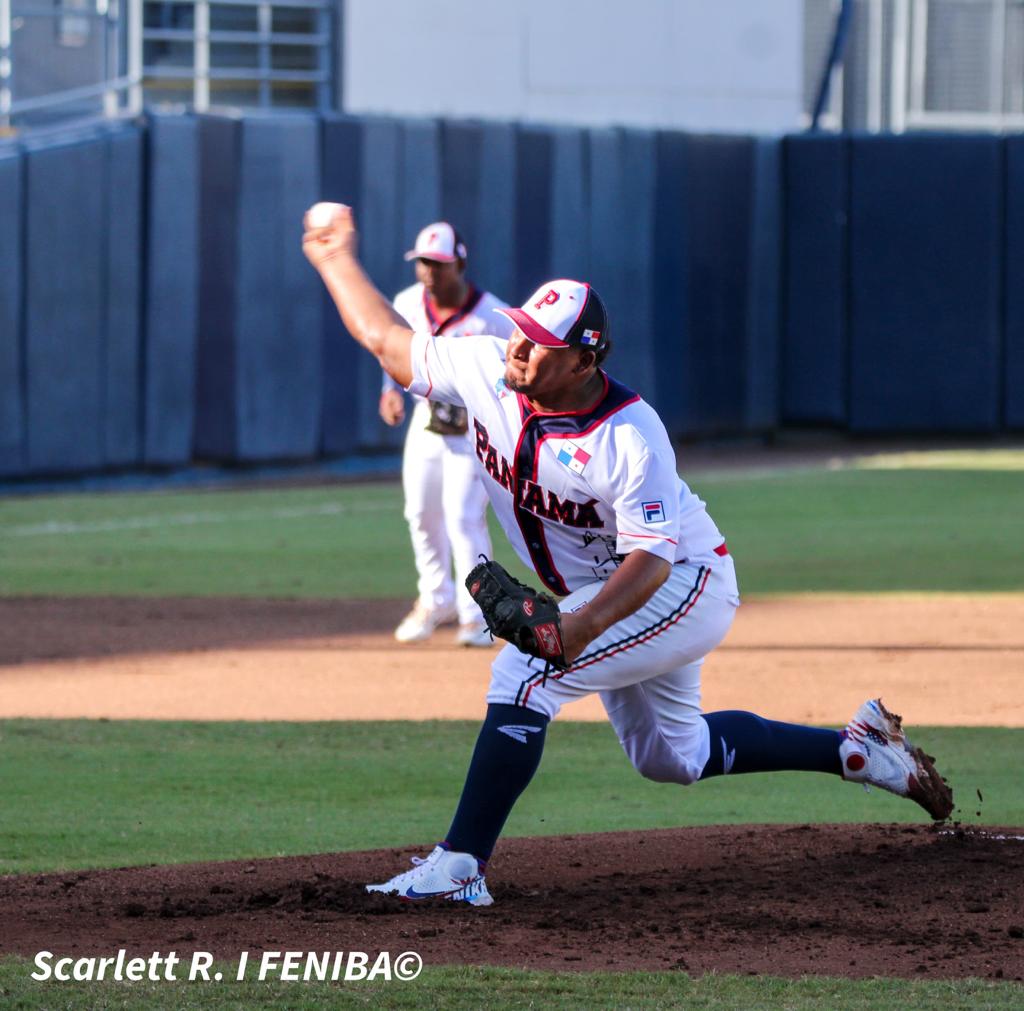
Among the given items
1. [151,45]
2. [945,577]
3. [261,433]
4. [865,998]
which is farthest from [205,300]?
[865,998]

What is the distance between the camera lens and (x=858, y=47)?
29.5 meters

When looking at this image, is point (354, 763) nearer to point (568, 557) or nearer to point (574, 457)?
point (568, 557)

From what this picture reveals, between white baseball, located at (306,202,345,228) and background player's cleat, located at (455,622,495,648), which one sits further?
background player's cleat, located at (455,622,495,648)

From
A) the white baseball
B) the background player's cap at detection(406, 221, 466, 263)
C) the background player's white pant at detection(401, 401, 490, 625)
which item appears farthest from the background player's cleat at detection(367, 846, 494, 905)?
the background player's cap at detection(406, 221, 466, 263)

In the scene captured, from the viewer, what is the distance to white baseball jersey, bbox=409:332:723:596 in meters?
4.24

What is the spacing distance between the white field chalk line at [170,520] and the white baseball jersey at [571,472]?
886 cm

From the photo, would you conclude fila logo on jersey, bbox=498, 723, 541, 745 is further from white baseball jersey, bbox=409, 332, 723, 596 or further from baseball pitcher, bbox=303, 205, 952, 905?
white baseball jersey, bbox=409, 332, 723, 596

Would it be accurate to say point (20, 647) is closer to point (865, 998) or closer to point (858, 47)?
point (865, 998)

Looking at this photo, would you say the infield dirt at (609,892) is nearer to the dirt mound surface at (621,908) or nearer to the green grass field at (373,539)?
the dirt mound surface at (621,908)

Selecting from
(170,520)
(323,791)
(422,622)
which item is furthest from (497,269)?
(323,791)

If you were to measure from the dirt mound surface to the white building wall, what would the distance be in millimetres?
17634

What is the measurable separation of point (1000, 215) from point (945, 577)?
966cm

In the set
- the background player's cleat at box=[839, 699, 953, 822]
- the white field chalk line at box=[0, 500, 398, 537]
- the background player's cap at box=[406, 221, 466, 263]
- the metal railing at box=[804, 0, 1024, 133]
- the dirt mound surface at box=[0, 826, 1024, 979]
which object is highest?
the metal railing at box=[804, 0, 1024, 133]

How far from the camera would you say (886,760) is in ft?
16.6
